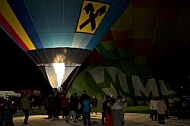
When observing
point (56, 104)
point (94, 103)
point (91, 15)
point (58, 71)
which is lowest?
point (56, 104)

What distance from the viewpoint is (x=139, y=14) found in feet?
70.4

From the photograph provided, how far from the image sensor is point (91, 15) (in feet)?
46.5

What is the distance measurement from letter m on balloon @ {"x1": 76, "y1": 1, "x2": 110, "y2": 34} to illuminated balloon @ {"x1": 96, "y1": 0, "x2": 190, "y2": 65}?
23.1ft

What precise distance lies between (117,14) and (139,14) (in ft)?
21.1

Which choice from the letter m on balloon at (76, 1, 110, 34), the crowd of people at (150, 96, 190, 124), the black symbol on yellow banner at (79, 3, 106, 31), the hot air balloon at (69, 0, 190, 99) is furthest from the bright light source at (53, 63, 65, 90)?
the hot air balloon at (69, 0, 190, 99)

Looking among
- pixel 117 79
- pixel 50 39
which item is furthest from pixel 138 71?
pixel 50 39

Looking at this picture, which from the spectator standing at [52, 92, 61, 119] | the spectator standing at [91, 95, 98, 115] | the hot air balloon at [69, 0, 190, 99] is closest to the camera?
the spectator standing at [52, 92, 61, 119]

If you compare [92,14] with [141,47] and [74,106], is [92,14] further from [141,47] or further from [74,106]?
[141,47]

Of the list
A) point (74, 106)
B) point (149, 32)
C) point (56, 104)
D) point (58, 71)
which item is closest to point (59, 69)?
point (58, 71)

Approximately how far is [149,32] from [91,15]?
28.8 feet

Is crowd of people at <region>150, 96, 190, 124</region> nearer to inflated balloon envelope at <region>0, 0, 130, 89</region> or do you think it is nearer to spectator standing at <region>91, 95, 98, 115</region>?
spectator standing at <region>91, 95, 98, 115</region>

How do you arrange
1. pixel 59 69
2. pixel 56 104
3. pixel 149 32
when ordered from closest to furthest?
pixel 56 104 < pixel 59 69 < pixel 149 32

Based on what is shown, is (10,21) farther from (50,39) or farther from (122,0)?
(122,0)

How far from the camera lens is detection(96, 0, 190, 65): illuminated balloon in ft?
68.9
